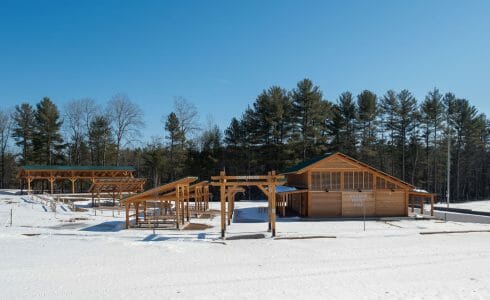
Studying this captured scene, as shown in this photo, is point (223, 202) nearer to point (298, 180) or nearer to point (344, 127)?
point (298, 180)

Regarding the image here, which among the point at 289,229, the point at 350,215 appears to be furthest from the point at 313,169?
the point at 289,229

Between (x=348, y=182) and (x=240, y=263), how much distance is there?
18910 millimetres

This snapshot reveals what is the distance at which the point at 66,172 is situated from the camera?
42.7 meters

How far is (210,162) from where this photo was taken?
168 feet

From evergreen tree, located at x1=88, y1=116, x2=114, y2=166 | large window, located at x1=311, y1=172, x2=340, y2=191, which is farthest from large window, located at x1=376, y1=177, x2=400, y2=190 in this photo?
evergreen tree, located at x1=88, y1=116, x2=114, y2=166

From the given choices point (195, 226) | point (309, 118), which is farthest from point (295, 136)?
point (195, 226)

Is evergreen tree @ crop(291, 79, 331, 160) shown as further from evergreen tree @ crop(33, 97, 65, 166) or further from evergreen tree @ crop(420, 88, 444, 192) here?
evergreen tree @ crop(33, 97, 65, 166)

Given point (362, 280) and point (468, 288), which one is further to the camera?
point (362, 280)

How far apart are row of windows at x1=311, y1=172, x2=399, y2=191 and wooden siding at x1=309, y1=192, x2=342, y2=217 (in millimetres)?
474

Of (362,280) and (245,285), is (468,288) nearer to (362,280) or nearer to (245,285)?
(362,280)

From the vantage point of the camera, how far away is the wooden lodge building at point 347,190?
29141 millimetres

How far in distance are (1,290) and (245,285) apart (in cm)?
611

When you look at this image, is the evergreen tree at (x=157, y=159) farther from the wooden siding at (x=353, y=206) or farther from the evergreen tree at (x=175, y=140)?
the wooden siding at (x=353, y=206)

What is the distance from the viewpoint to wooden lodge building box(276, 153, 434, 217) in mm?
29141
